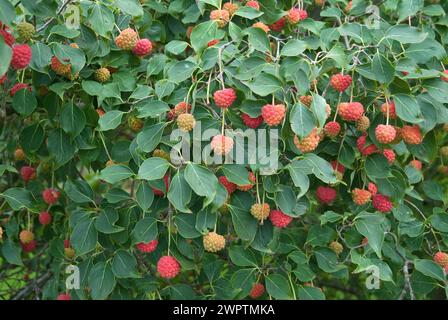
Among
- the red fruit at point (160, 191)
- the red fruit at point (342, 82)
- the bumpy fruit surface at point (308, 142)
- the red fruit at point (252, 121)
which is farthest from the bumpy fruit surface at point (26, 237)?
the red fruit at point (342, 82)

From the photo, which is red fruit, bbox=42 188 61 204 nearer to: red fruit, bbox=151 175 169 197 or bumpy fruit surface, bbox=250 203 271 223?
red fruit, bbox=151 175 169 197

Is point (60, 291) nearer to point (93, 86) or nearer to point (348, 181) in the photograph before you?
point (93, 86)

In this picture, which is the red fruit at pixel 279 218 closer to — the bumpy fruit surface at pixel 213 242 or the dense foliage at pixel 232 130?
the dense foliage at pixel 232 130

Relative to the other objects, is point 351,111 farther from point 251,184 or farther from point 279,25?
point 279,25

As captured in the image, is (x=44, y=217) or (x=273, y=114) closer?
(x=273, y=114)

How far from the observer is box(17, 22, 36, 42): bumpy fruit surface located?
167cm

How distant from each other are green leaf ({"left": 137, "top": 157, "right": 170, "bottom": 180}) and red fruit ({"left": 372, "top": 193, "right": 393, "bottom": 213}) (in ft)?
2.16

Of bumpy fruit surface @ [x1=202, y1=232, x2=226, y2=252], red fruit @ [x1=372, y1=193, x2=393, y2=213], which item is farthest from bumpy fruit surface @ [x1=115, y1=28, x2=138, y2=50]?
red fruit @ [x1=372, y1=193, x2=393, y2=213]

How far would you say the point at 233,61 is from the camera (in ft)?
5.33

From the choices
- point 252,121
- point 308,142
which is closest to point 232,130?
point 252,121

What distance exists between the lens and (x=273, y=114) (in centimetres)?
146

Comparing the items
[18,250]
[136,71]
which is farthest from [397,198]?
[18,250]

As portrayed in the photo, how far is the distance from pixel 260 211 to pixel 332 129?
11.9 inches

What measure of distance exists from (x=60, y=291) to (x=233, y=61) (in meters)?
1.21
